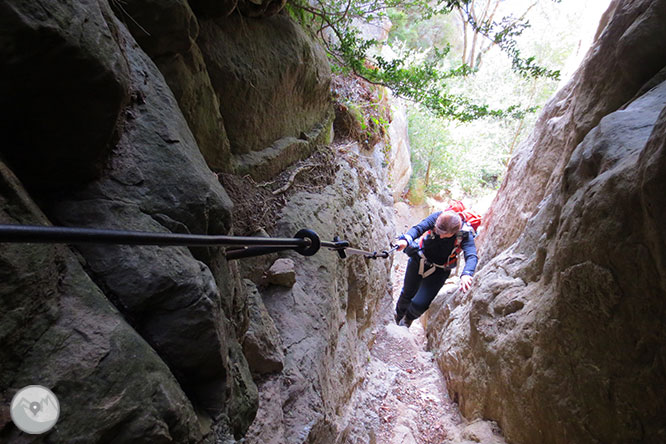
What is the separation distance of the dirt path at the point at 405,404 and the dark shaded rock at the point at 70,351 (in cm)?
280

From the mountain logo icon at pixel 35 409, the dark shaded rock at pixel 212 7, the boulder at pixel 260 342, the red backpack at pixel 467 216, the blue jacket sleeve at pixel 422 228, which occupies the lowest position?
the mountain logo icon at pixel 35 409

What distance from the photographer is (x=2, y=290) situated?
2.63 ft

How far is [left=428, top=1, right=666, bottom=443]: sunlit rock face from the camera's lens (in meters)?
1.92

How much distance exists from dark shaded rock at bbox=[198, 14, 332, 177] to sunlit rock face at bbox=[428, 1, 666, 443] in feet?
9.16

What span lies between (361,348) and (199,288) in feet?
11.9

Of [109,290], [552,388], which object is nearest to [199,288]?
[109,290]

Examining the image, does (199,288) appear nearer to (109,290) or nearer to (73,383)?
(109,290)

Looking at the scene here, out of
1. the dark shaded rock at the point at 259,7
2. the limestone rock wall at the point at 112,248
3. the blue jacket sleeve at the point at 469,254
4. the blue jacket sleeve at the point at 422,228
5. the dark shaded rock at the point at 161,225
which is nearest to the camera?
the limestone rock wall at the point at 112,248

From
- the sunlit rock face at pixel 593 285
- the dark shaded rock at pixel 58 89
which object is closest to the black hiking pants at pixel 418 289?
the sunlit rock face at pixel 593 285

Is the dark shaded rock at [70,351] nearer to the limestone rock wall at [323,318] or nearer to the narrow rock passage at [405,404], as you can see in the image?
the limestone rock wall at [323,318]

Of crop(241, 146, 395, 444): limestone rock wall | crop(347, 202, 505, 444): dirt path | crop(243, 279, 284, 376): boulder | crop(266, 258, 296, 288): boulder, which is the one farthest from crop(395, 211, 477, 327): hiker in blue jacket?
crop(243, 279, 284, 376): boulder

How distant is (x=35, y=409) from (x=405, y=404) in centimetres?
439

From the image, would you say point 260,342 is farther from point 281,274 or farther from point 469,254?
point 469,254

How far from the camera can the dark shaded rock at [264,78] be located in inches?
106
